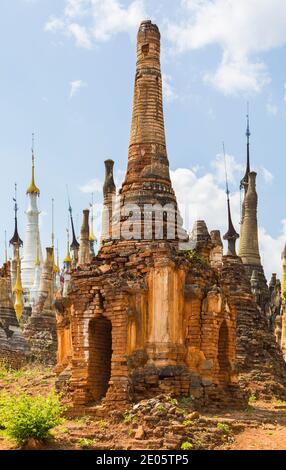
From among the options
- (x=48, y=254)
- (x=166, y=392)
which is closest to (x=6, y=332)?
(x=48, y=254)

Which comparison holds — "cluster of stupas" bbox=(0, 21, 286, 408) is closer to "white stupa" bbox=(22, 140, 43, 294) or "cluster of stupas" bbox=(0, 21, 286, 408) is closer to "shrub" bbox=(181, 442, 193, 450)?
"shrub" bbox=(181, 442, 193, 450)

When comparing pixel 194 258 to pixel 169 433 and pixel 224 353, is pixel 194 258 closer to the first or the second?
pixel 224 353

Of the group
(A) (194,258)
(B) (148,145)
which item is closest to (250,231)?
(B) (148,145)

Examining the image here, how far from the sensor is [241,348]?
2677 centimetres

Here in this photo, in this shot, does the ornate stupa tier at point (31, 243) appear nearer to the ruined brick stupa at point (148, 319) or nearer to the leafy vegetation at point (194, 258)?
the ruined brick stupa at point (148, 319)

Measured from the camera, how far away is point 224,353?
20766 mm

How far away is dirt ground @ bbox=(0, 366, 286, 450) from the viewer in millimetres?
15133

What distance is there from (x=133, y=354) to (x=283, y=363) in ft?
35.4

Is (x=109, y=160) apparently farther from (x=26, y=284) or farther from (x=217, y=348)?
(x=26, y=284)

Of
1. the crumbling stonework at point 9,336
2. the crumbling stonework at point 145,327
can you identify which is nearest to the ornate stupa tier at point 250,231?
the crumbling stonework at point 9,336

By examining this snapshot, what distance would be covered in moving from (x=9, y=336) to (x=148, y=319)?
13.7 m

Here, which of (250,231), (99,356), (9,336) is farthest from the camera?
(250,231)

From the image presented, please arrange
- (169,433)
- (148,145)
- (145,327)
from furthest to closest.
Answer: (148,145), (145,327), (169,433)

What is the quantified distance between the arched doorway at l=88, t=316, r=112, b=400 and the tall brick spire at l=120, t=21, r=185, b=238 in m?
3.56
